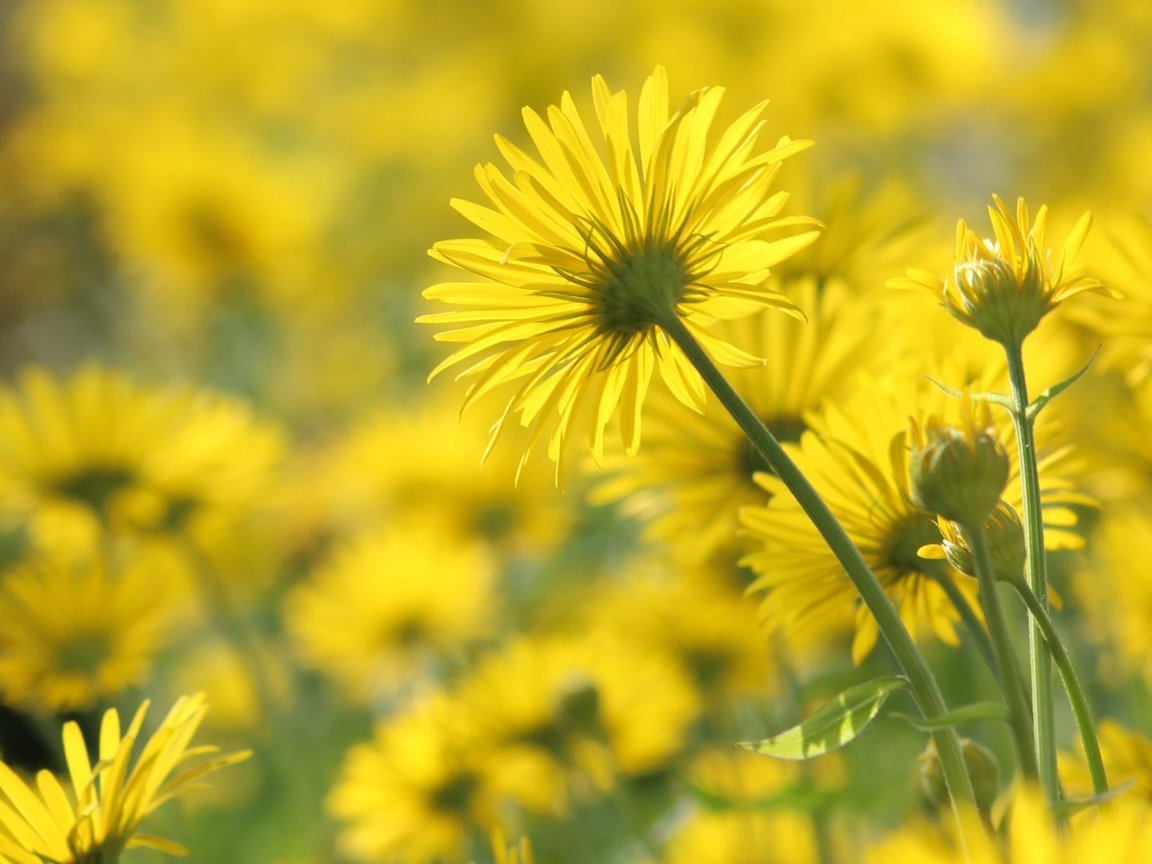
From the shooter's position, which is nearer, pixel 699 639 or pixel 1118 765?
pixel 1118 765

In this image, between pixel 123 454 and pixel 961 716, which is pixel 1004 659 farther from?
pixel 123 454

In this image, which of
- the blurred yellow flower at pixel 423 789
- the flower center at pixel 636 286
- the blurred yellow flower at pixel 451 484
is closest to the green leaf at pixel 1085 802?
the flower center at pixel 636 286

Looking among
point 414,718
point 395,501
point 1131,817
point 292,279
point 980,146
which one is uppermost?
point 980,146

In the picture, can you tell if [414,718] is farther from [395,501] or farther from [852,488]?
[852,488]

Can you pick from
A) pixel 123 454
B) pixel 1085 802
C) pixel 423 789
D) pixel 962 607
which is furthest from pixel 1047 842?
pixel 123 454

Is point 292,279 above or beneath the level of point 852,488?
above

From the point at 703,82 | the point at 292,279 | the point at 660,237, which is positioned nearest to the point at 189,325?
the point at 292,279

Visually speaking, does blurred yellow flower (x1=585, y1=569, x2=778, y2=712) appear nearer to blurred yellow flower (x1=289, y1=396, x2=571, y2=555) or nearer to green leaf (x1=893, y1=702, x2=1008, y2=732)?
blurred yellow flower (x1=289, y1=396, x2=571, y2=555)

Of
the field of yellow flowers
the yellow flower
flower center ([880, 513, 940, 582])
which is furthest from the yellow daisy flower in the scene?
the yellow flower
